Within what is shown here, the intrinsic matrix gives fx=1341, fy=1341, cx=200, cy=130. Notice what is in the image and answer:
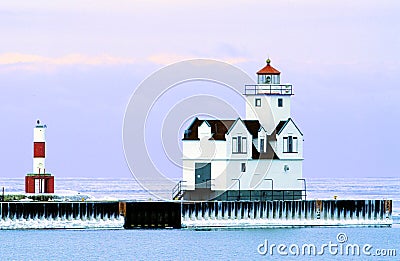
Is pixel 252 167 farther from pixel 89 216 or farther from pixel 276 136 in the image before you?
pixel 89 216

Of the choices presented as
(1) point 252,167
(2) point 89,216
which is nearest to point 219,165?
(1) point 252,167

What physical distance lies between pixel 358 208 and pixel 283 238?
18.6ft

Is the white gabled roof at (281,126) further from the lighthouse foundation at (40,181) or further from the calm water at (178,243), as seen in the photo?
the lighthouse foundation at (40,181)

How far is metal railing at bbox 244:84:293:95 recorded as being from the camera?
6384cm

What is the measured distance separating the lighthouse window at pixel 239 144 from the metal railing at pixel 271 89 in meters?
2.56

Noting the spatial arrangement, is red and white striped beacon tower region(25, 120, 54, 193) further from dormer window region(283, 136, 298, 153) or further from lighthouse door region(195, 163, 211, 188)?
dormer window region(283, 136, 298, 153)

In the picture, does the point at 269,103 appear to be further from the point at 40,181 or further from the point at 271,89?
the point at 40,181

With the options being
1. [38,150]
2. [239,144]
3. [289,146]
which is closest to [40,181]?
[38,150]

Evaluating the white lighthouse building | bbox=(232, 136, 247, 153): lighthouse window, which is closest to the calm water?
Answer: the white lighthouse building

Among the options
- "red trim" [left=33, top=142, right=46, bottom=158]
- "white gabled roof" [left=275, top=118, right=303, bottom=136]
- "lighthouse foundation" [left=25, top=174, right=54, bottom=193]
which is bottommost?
"lighthouse foundation" [left=25, top=174, right=54, bottom=193]

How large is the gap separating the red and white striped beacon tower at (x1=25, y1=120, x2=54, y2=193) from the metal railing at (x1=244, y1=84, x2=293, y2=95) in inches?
402

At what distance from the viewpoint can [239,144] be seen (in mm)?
62344

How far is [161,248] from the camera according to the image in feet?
187

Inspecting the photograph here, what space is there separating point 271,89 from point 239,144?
3469 mm
